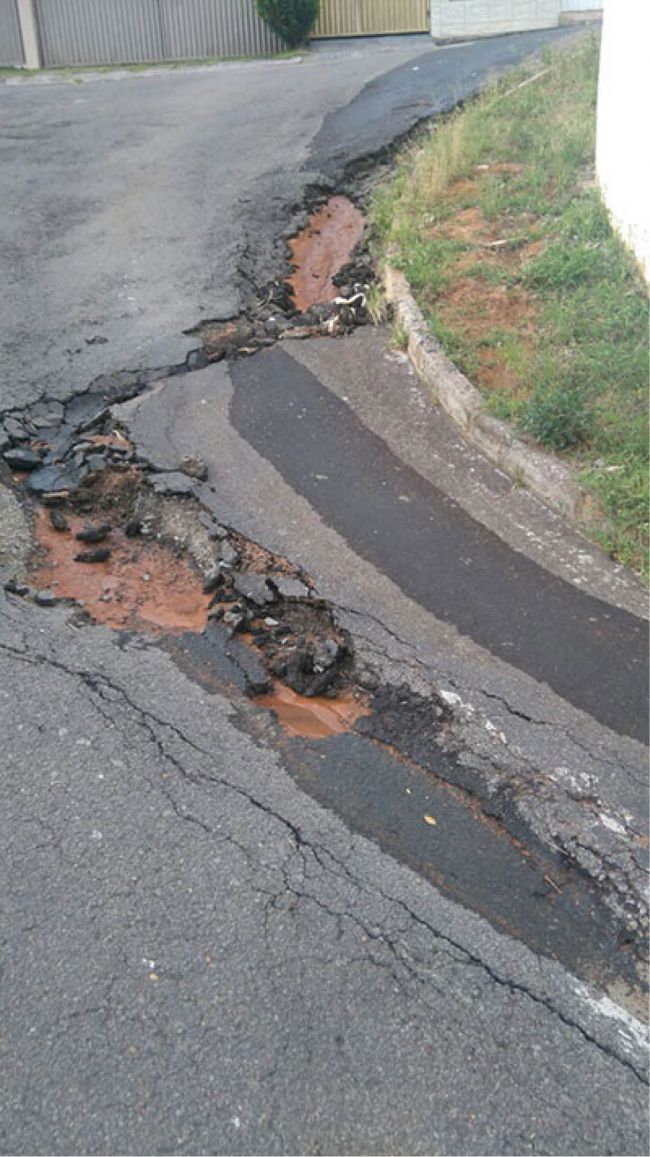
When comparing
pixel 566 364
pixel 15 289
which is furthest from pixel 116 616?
pixel 15 289

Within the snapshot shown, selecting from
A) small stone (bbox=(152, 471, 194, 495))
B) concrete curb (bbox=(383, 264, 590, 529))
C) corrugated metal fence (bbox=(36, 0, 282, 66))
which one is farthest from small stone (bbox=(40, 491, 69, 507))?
corrugated metal fence (bbox=(36, 0, 282, 66))

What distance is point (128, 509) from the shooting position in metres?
6.00

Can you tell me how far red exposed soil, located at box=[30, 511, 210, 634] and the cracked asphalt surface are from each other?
184 millimetres

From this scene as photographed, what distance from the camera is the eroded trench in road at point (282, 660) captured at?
3521 mm

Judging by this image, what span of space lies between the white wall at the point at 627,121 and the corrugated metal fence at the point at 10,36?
16.1 metres

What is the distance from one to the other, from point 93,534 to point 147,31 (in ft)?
64.4

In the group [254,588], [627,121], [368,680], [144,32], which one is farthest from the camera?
[144,32]

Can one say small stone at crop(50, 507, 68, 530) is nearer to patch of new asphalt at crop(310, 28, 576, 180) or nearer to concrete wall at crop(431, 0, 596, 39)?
patch of new asphalt at crop(310, 28, 576, 180)

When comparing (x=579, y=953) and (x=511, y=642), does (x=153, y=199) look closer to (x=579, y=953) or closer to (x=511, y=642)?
(x=511, y=642)

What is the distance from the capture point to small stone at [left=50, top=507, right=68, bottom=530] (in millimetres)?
5770

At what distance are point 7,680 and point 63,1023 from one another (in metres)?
1.75

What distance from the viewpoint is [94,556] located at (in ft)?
17.9

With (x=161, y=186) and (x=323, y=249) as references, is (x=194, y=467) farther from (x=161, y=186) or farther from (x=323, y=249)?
(x=161, y=186)

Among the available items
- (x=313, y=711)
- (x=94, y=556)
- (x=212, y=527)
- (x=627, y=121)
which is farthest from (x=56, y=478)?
(x=627, y=121)
